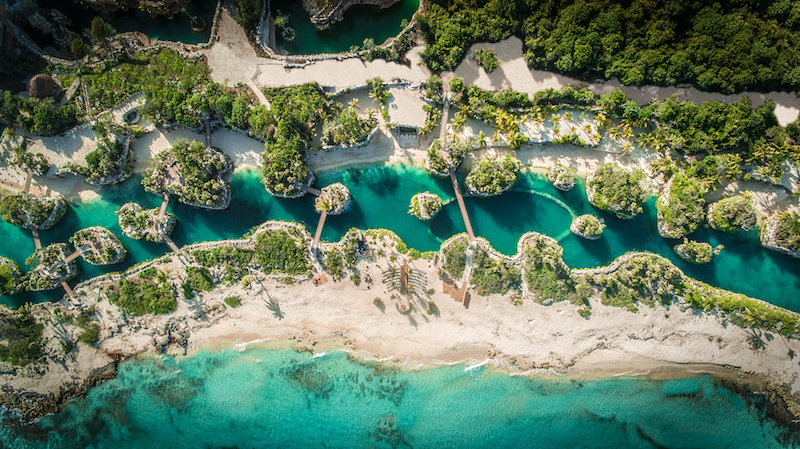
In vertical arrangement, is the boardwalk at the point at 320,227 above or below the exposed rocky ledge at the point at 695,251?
above

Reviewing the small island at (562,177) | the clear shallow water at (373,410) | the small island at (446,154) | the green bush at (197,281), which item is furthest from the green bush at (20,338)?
the small island at (562,177)

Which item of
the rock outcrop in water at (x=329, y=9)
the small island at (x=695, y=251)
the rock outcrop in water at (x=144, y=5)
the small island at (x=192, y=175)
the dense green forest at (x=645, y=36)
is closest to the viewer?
the dense green forest at (x=645, y=36)

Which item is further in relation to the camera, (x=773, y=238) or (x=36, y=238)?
(x=36, y=238)

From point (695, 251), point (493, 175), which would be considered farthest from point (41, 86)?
point (695, 251)

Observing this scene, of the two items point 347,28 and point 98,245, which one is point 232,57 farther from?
point 98,245

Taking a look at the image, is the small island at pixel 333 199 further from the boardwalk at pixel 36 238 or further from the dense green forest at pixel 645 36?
the boardwalk at pixel 36 238

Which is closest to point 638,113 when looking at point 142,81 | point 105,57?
point 142,81

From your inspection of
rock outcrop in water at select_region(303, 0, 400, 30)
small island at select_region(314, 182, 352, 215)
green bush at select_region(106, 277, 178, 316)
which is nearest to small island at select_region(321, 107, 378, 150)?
small island at select_region(314, 182, 352, 215)
